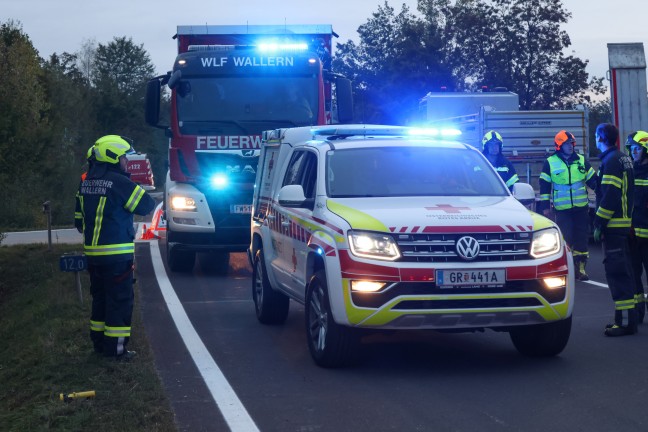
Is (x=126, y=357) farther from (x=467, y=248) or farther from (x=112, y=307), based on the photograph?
(x=467, y=248)

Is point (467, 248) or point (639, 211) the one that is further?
point (639, 211)

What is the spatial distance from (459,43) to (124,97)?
5307 cm

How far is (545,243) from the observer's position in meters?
8.55

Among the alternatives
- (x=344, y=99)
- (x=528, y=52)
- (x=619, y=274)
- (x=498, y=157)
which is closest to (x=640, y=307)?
(x=619, y=274)

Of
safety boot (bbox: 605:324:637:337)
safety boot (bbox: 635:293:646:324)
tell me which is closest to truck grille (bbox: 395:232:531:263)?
safety boot (bbox: 605:324:637:337)

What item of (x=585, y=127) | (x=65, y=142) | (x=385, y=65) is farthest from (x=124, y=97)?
(x=585, y=127)

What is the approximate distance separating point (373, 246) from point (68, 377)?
2.51 meters

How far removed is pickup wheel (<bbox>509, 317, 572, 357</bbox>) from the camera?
28.7ft

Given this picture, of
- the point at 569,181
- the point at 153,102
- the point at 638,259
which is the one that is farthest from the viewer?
the point at 153,102

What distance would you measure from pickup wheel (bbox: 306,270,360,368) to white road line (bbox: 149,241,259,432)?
0.79 meters

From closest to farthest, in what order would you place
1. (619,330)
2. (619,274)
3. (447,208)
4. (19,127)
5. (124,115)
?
(447,208)
(619,330)
(619,274)
(19,127)
(124,115)

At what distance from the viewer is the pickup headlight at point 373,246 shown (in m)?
8.24

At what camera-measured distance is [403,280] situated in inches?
320

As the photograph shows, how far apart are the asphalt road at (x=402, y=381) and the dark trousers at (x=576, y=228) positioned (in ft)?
10.7
